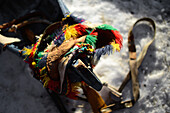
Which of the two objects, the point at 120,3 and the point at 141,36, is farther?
the point at 120,3

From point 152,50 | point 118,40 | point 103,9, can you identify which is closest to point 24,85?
point 118,40

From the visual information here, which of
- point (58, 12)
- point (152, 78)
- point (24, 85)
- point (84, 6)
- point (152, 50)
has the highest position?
point (58, 12)

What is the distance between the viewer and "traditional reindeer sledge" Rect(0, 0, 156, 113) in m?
0.83

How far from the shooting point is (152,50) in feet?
4.59

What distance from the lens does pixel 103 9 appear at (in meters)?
1.58

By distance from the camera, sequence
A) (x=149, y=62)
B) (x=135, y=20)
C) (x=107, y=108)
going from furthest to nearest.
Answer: (x=135, y=20) → (x=149, y=62) → (x=107, y=108)

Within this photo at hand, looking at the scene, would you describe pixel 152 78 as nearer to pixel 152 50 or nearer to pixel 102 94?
pixel 152 50

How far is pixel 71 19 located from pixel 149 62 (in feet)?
2.56

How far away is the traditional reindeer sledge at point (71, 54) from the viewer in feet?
2.72

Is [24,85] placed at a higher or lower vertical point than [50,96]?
higher

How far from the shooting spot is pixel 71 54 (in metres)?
0.81

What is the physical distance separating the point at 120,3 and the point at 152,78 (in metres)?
0.80

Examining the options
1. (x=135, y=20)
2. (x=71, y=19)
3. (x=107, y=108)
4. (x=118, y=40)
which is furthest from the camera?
(x=135, y=20)

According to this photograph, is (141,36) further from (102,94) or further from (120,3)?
(102,94)
